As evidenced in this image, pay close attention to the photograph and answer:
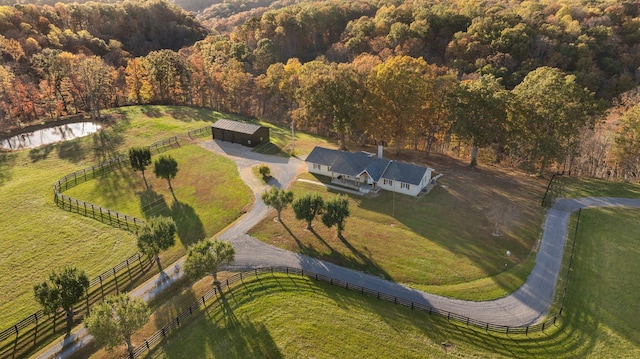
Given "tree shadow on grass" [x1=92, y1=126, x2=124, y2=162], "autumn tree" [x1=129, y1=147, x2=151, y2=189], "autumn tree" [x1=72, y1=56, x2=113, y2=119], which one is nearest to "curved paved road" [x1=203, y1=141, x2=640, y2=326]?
"autumn tree" [x1=129, y1=147, x2=151, y2=189]

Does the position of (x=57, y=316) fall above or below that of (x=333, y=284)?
below

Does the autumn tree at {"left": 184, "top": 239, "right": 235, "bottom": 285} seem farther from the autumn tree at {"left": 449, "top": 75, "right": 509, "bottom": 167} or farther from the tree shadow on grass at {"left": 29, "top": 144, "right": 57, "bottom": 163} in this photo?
the tree shadow on grass at {"left": 29, "top": 144, "right": 57, "bottom": 163}

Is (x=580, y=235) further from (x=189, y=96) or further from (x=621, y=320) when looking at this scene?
(x=189, y=96)

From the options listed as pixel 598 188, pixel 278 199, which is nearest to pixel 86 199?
pixel 278 199

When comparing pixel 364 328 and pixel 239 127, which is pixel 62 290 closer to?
pixel 364 328

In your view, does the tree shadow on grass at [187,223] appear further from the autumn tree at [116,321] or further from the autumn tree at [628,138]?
the autumn tree at [628,138]

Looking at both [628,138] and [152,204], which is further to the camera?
[628,138]
